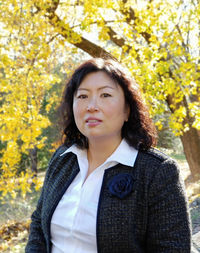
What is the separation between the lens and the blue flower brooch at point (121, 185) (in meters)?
1.47

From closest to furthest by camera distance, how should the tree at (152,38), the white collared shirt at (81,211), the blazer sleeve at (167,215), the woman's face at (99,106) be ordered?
1. the blazer sleeve at (167,215)
2. the white collared shirt at (81,211)
3. the woman's face at (99,106)
4. the tree at (152,38)

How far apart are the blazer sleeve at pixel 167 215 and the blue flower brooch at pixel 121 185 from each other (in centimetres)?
10

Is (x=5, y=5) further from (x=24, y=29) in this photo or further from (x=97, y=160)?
(x=97, y=160)

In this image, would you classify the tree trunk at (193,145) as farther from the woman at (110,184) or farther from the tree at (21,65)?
the woman at (110,184)

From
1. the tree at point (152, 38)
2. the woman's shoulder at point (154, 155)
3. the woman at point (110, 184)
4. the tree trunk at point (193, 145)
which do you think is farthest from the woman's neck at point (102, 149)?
the tree trunk at point (193, 145)

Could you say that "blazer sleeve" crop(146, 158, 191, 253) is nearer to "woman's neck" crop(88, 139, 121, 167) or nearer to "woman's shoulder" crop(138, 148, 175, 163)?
"woman's shoulder" crop(138, 148, 175, 163)

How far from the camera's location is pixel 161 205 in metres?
1.42

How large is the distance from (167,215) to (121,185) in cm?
25

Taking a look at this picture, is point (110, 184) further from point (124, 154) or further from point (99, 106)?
point (99, 106)

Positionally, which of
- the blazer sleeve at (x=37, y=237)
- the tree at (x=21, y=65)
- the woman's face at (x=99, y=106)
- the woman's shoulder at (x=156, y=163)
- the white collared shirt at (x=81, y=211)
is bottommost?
the blazer sleeve at (x=37, y=237)

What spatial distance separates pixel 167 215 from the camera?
1393 mm

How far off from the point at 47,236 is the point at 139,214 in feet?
1.80

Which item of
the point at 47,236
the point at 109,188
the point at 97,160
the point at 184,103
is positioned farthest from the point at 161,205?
the point at 184,103

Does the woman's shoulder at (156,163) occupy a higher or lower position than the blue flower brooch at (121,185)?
higher
